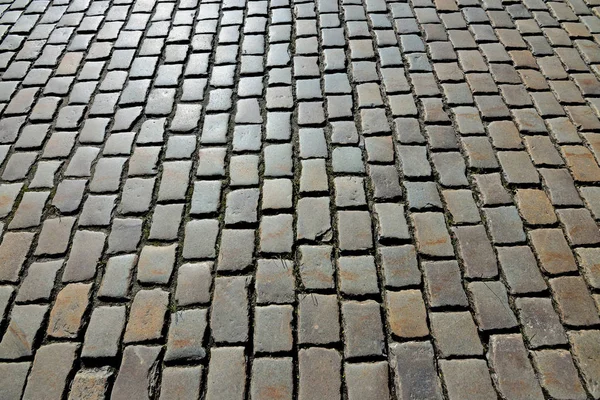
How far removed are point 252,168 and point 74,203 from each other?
1.07 m

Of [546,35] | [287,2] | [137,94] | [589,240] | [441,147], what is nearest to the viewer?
[589,240]

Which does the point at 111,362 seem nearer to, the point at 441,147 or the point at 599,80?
the point at 441,147

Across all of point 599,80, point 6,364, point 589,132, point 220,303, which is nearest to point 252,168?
point 220,303

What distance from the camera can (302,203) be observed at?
3307 mm

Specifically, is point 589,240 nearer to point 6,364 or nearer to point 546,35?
point 546,35

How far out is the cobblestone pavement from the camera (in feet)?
8.58

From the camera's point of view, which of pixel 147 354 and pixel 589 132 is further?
pixel 589 132

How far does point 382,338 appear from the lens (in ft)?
8.79

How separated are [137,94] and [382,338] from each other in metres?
2.55

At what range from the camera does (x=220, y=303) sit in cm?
283

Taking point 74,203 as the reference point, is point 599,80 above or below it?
below

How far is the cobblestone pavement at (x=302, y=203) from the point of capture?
2615 mm

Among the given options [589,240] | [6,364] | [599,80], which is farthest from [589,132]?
[6,364]

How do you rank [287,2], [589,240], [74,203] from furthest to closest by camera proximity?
1. [287,2]
2. [74,203]
3. [589,240]
